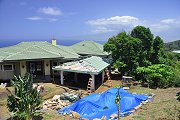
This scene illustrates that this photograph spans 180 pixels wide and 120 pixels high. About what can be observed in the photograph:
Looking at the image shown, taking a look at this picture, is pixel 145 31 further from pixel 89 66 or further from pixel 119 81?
pixel 89 66

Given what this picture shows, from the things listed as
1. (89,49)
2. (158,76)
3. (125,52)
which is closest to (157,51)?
(125,52)

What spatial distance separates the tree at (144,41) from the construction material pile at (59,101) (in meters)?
9.91

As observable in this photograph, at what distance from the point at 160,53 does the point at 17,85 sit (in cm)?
1793

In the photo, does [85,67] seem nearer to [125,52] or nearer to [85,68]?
[85,68]

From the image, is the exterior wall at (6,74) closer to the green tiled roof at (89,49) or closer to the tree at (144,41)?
the green tiled roof at (89,49)

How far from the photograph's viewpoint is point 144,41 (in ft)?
86.2

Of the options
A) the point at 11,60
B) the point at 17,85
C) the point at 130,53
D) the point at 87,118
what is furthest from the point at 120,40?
the point at 17,85

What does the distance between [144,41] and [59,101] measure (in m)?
12.5

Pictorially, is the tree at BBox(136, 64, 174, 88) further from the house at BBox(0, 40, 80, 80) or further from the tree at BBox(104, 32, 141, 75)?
the house at BBox(0, 40, 80, 80)

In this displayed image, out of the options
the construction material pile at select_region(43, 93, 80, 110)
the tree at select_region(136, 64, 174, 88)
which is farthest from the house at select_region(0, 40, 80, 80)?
the tree at select_region(136, 64, 174, 88)

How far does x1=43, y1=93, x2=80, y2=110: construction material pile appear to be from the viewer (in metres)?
17.5

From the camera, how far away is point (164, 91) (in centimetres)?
2091

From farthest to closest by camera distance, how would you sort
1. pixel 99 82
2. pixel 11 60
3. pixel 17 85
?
pixel 99 82 < pixel 11 60 < pixel 17 85

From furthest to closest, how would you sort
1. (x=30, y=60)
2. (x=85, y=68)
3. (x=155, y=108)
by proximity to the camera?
1. (x=30, y=60)
2. (x=85, y=68)
3. (x=155, y=108)
